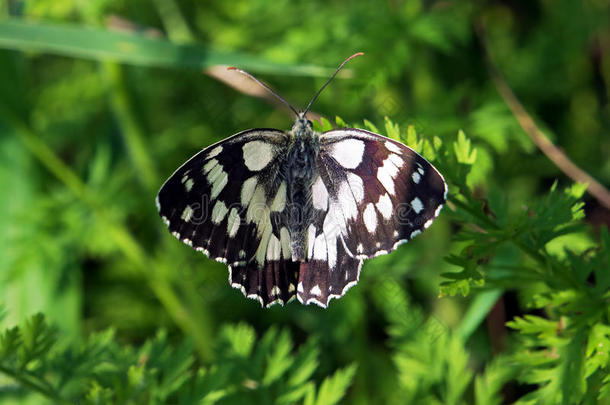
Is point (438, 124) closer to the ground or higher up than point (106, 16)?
closer to the ground

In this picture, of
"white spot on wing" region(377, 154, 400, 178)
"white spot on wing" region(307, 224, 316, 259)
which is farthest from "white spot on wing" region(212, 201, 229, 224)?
"white spot on wing" region(377, 154, 400, 178)

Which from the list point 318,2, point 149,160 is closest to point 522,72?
point 318,2

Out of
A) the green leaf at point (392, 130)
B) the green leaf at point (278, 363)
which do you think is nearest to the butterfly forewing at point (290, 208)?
the green leaf at point (392, 130)

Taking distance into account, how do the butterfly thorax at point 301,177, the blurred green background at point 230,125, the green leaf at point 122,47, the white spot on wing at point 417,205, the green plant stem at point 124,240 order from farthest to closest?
the green plant stem at point 124,240 → the blurred green background at point 230,125 → the green leaf at point 122,47 → the butterfly thorax at point 301,177 → the white spot on wing at point 417,205

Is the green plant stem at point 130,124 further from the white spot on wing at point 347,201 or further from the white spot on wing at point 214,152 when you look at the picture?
the white spot on wing at point 347,201

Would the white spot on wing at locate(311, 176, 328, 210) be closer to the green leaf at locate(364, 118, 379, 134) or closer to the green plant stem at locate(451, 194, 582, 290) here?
the green leaf at locate(364, 118, 379, 134)

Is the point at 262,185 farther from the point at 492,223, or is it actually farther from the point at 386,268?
the point at 386,268

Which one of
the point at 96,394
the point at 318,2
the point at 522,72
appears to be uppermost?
the point at 318,2
